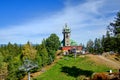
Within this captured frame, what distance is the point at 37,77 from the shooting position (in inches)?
3546

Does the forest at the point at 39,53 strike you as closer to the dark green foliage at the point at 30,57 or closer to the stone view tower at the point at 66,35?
the dark green foliage at the point at 30,57

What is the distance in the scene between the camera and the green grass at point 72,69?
83.9 metres

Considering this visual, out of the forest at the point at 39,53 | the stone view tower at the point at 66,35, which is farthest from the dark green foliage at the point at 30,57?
the stone view tower at the point at 66,35

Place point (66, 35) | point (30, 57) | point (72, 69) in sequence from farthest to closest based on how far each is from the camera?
point (66, 35) < point (30, 57) < point (72, 69)

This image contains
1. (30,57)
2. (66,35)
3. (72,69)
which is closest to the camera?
(72,69)

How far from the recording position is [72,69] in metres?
91.2

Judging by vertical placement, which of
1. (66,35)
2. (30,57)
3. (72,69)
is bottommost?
(72,69)

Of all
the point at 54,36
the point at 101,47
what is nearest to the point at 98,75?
the point at 54,36

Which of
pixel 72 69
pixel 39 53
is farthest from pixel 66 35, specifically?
pixel 72 69

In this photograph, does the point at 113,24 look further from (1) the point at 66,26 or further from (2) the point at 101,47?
(2) the point at 101,47

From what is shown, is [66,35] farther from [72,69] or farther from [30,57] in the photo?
[72,69]

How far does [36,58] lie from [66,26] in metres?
65.9

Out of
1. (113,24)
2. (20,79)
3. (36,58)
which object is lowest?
(20,79)

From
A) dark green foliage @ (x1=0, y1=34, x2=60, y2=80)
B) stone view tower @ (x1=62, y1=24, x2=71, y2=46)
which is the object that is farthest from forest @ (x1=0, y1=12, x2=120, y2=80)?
stone view tower @ (x1=62, y1=24, x2=71, y2=46)
